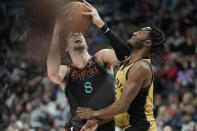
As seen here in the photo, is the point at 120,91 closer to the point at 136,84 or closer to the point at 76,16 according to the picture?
the point at 136,84

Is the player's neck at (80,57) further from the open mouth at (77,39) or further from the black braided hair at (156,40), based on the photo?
the black braided hair at (156,40)

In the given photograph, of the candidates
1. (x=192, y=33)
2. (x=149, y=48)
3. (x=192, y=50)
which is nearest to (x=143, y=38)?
(x=149, y=48)

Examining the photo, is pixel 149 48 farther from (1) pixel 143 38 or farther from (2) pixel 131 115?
(2) pixel 131 115

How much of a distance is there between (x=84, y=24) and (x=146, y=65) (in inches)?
30.8

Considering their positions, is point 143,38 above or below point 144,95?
above

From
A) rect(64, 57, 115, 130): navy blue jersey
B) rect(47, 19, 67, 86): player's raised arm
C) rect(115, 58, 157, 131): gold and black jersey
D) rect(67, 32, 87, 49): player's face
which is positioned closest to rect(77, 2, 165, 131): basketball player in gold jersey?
rect(115, 58, 157, 131): gold and black jersey

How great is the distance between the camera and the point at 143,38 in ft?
14.4

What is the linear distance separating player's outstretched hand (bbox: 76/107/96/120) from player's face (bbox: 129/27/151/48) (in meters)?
0.88

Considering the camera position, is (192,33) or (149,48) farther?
(192,33)

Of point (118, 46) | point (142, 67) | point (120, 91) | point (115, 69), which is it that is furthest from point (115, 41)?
point (115, 69)

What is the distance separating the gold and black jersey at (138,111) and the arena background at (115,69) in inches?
56.1

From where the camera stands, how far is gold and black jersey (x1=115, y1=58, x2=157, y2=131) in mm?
4238

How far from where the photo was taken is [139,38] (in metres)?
4.40

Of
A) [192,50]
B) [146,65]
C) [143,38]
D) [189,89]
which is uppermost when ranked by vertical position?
[143,38]
